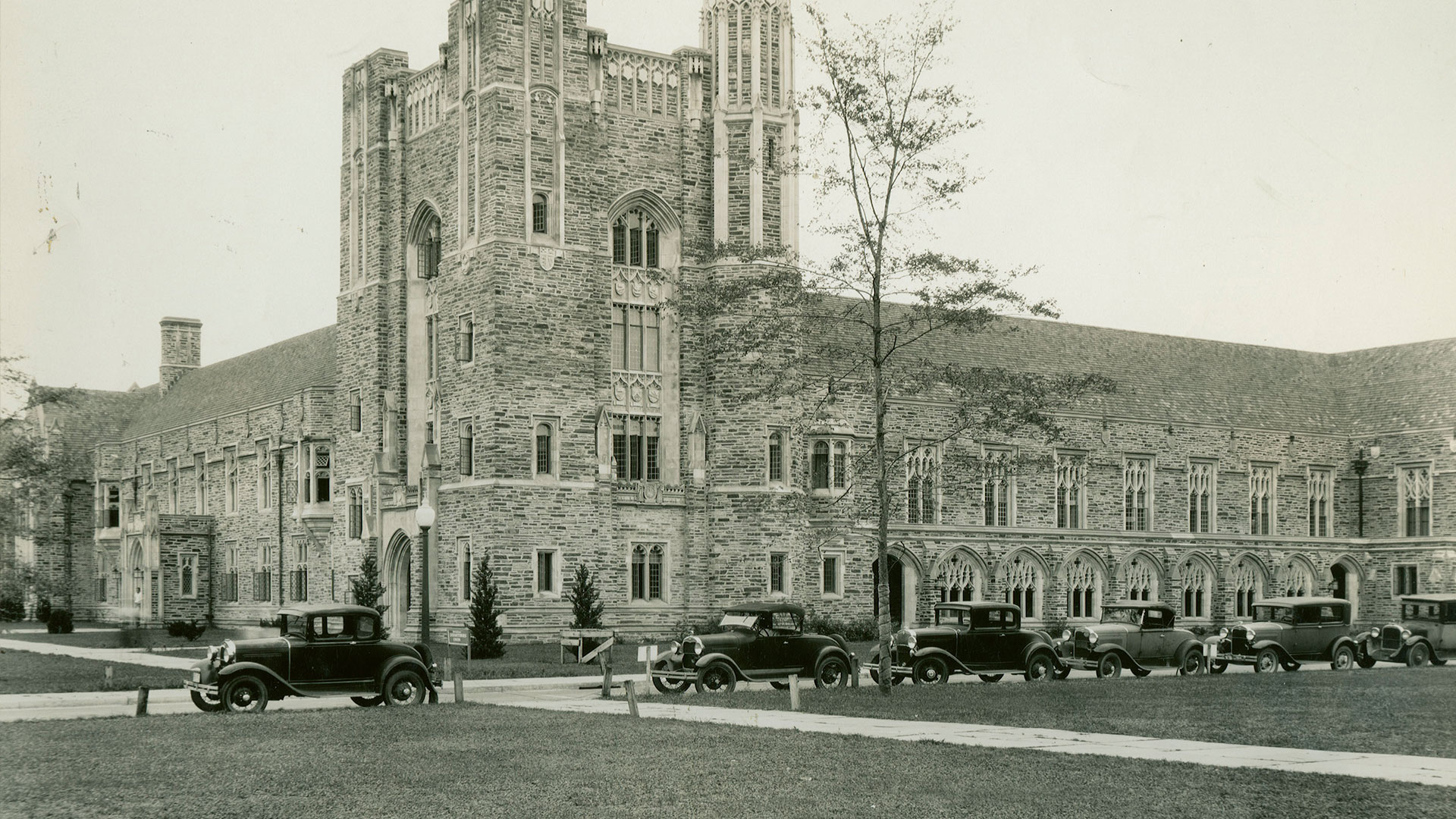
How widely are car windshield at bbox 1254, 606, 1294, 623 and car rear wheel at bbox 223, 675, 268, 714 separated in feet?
69.5

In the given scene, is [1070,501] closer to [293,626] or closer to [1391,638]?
[1391,638]

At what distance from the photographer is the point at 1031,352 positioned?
5394 cm

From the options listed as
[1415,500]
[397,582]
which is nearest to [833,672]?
[397,582]

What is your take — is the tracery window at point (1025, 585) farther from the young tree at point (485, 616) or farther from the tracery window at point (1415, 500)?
the young tree at point (485, 616)

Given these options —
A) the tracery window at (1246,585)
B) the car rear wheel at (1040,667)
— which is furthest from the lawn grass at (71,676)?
the tracery window at (1246,585)

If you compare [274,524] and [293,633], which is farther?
[274,524]

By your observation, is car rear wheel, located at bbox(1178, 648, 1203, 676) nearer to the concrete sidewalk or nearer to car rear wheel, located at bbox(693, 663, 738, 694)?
car rear wheel, located at bbox(693, 663, 738, 694)

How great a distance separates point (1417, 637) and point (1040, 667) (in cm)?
1082

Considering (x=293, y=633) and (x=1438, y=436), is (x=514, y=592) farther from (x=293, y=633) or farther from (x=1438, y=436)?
(x=1438, y=436)

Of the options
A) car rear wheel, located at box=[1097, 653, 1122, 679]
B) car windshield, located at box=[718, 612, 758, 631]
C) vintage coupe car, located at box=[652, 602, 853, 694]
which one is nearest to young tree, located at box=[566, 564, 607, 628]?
vintage coupe car, located at box=[652, 602, 853, 694]

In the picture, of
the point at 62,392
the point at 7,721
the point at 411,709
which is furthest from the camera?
the point at 62,392

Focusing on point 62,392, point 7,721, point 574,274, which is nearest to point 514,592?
point 574,274

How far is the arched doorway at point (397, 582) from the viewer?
1748 inches

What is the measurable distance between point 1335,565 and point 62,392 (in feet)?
144
